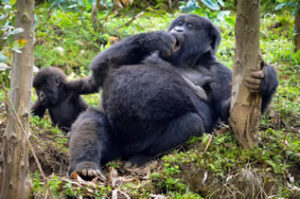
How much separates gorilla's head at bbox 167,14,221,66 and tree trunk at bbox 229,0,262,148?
3.34 feet

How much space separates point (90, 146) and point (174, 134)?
0.77m

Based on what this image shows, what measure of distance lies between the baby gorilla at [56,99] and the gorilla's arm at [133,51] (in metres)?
1.02

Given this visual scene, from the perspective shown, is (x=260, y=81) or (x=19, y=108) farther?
(x=260, y=81)

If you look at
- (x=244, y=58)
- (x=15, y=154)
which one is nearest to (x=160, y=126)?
(x=244, y=58)

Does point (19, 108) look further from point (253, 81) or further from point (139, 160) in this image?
point (253, 81)

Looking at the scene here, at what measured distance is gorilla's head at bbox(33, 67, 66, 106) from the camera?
4.88 metres

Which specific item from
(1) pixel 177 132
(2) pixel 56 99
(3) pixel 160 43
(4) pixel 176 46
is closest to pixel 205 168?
(1) pixel 177 132

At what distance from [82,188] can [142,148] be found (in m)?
1.06

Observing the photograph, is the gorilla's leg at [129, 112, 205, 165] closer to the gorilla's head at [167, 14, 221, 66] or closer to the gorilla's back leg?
the gorilla's back leg

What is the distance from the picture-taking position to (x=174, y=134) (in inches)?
148

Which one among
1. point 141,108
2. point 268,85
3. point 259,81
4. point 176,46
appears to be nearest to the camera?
point 259,81

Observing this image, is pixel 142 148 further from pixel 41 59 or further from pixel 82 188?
pixel 41 59

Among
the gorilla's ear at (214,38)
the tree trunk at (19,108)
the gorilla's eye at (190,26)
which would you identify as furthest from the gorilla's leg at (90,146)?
the gorilla's ear at (214,38)

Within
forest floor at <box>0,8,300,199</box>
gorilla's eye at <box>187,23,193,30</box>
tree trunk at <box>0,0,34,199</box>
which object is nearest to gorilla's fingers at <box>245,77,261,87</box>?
forest floor at <box>0,8,300,199</box>
